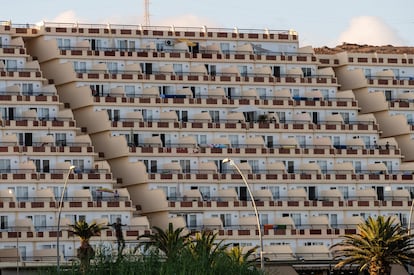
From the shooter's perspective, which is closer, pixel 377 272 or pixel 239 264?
pixel 239 264

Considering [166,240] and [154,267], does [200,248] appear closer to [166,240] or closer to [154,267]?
[154,267]

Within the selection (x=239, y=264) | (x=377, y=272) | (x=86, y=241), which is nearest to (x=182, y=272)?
(x=239, y=264)

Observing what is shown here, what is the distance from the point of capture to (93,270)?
5049 inches

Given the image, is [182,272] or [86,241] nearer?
[182,272]

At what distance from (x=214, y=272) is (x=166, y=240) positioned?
5413 centimetres

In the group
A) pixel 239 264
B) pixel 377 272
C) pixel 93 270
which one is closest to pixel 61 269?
pixel 93 270

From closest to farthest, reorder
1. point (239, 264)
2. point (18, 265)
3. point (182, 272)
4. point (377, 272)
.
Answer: point (182, 272) < point (239, 264) < point (377, 272) < point (18, 265)

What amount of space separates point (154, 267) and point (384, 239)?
56.7 meters

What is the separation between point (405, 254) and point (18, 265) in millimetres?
33267

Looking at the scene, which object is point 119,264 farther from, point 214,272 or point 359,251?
point 359,251

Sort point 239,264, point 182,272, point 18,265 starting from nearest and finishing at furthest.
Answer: point 182,272 < point 239,264 < point 18,265

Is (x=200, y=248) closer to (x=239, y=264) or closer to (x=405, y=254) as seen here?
(x=239, y=264)

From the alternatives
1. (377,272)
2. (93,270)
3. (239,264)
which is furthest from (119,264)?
(377,272)

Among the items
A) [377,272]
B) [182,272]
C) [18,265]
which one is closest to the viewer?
[182,272]
